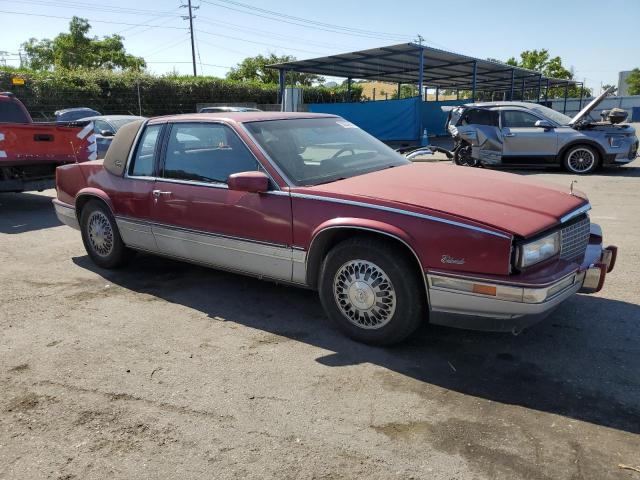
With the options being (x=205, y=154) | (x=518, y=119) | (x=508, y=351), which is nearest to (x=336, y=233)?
(x=508, y=351)

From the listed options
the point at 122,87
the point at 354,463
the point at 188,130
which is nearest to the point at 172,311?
the point at 188,130

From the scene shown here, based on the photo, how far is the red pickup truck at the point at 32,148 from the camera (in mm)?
8828

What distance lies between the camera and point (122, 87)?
1037 inches

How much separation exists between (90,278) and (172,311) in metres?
1.44

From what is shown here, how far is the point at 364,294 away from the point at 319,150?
1442mm

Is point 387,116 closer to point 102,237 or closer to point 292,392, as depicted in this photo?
point 102,237

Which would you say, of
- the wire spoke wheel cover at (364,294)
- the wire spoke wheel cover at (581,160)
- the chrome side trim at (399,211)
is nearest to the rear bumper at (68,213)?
the chrome side trim at (399,211)

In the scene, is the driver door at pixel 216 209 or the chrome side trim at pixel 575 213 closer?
the chrome side trim at pixel 575 213

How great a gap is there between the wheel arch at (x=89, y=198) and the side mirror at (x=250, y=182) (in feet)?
6.46

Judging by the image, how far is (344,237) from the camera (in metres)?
3.82

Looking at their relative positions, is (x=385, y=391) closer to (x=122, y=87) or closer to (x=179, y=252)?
(x=179, y=252)

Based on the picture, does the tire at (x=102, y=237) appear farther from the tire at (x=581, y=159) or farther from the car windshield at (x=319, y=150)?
the tire at (x=581, y=159)

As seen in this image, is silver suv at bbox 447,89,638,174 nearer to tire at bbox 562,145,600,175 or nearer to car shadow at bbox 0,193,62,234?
tire at bbox 562,145,600,175

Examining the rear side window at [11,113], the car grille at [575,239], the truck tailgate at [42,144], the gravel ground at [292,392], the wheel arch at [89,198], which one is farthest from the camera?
the rear side window at [11,113]
